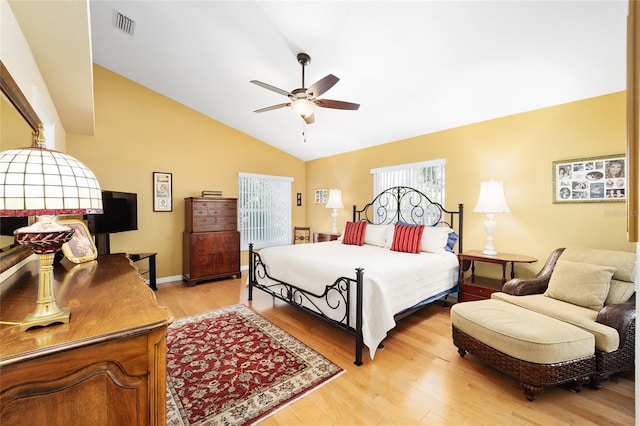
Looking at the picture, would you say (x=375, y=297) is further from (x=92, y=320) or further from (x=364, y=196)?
(x=364, y=196)

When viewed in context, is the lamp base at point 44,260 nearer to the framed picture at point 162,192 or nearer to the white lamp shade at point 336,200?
the framed picture at point 162,192

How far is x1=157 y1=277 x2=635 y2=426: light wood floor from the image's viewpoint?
5.37ft

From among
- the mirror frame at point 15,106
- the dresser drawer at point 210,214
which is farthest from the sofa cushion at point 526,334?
the dresser drawer at point 210,214

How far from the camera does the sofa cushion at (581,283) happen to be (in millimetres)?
2109

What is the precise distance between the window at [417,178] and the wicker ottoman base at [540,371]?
245cm

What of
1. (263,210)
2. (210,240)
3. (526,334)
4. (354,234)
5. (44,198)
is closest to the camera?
(44,198)

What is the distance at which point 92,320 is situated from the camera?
91cm

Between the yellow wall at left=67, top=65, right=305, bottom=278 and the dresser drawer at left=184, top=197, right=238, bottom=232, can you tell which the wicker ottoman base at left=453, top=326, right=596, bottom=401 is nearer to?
the dresser drawer at left=184, top=197, right=238, bottom=232

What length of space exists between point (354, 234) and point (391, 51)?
2.54 meters

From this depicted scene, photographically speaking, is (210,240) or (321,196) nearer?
(210,240)

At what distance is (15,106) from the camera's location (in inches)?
53.7

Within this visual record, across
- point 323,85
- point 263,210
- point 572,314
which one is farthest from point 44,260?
point 263,210

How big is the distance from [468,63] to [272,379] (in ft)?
10.8

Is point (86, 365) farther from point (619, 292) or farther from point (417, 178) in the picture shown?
point (417, 178)
